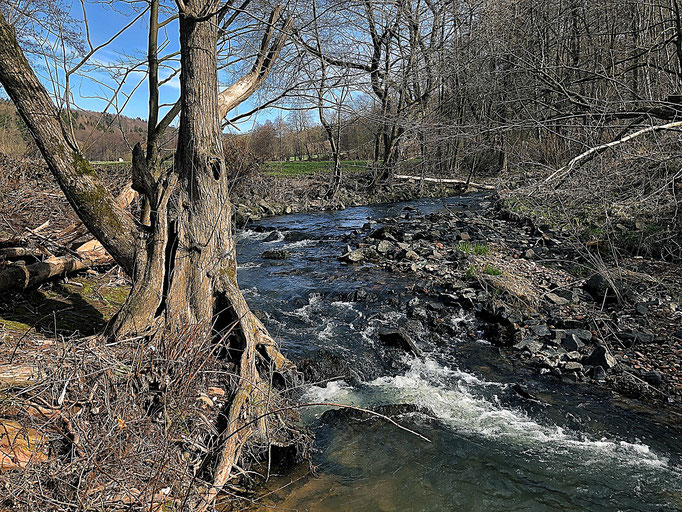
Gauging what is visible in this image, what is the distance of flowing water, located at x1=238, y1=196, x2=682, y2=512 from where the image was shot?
11.9 feet

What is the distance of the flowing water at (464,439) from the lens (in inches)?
142

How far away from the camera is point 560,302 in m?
6.96

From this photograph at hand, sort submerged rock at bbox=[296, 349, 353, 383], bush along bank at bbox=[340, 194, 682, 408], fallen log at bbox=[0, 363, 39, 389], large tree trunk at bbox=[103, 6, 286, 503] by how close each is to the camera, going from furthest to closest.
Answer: submerged rock at bbox=[296, 349, 353, 383], bush along bank at bbox=[340, 194, 682, 408], large tree trunk at bbox=[103, 6, 286, 503], fallen log at bbox=[0, 363, 39, 389]

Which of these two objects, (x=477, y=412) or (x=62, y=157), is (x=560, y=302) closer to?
(x=477, y=412)

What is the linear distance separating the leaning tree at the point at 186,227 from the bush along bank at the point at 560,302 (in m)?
3.71

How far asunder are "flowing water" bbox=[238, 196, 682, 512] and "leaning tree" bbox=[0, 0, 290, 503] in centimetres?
98

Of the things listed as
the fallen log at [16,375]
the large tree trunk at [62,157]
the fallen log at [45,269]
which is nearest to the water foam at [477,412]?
the large tree trunk at [62,157]

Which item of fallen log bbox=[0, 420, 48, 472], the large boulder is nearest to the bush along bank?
the large boulder

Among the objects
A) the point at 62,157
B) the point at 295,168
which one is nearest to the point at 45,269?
the point at 62,157

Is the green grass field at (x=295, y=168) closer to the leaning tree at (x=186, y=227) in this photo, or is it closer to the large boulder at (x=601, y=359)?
the large boulder at (x=601, y=359)

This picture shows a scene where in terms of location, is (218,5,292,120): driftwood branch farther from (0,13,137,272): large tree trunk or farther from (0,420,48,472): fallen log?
(0,420,48,472): fallen log

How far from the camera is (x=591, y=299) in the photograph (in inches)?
277

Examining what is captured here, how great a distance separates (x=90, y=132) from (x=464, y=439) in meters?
4.98

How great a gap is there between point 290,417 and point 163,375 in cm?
132
